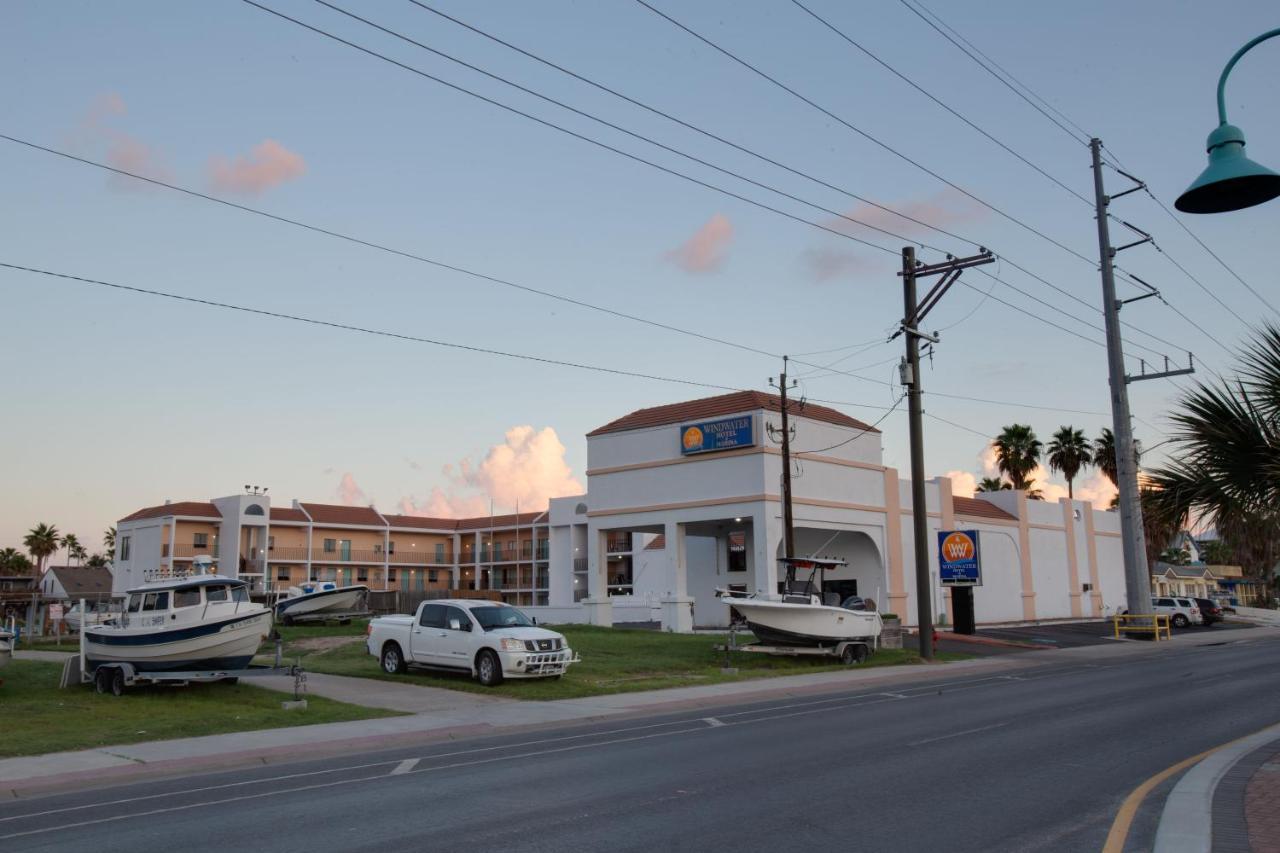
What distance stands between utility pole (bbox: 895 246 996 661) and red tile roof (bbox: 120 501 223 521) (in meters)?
61.9

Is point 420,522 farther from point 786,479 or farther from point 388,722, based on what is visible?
point 388,722

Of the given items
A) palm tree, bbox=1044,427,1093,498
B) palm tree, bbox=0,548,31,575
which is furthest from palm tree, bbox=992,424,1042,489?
palm tree, bbox=0,548,31,575

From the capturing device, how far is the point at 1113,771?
11094 mm

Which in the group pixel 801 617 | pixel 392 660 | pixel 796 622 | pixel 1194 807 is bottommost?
pixel 1194 807

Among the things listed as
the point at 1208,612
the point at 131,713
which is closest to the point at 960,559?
the point at 1208,612

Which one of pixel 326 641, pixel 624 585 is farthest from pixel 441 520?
pixel 326 641

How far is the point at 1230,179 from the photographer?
8.14m

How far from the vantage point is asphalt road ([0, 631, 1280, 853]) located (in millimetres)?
8453

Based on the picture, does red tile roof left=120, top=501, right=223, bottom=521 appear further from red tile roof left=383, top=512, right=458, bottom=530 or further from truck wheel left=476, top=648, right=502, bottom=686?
truck wheel left=476, top=648, right=502, bottom=686

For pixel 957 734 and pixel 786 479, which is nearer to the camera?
pixel 957 734

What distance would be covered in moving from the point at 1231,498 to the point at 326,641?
92.5ft

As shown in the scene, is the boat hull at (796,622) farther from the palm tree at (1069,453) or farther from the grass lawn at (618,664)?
the palm tree at (1069,453)

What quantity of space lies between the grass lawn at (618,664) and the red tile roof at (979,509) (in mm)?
19294

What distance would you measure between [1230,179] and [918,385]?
73.0 feet
